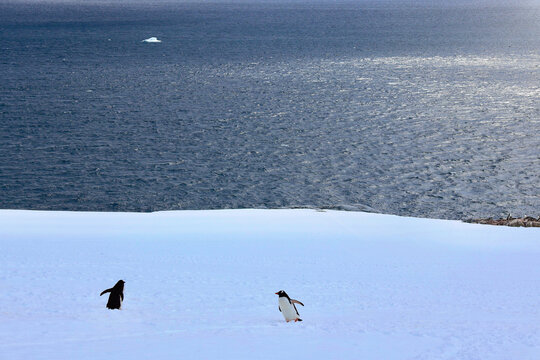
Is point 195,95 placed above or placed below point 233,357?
below

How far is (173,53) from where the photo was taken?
101125mm

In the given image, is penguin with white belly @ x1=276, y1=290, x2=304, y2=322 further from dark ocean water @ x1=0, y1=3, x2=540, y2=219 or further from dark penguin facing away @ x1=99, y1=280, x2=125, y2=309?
dark ocean water @ x1=0, y1=3, x2=540, y2=219

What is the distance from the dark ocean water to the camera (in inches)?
1384

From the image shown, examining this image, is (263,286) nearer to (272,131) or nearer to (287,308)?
(287,308)

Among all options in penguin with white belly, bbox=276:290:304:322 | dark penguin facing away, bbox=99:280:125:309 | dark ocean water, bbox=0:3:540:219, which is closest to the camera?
penguin with white belly, bbox=276:290:304:322

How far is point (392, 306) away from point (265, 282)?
107 inches

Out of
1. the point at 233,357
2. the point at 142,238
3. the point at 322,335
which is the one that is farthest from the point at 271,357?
the point at 142,238

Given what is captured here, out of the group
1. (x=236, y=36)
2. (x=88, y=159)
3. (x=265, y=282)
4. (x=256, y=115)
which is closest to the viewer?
(x=265, y=282)

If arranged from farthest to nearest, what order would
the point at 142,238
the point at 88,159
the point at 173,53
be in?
the point at 173,53, the point at 88,159, the point at 142,238

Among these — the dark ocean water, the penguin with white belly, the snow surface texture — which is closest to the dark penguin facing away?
the snow surface texture

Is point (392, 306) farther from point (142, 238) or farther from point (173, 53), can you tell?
point (173, 53)

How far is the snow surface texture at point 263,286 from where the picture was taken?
10328 mm

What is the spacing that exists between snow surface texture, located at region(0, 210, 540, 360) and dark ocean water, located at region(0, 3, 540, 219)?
1210 centimetres

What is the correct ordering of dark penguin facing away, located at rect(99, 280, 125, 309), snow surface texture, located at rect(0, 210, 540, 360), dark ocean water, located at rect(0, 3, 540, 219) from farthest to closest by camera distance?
1. dark ocean water, located at rect(0, 3, 540, 219)
2. dark penguin facing away, located at rect(99, 280, 125, 309)
3. snow surface texture, located at rect(0, 210, 540, 360)
